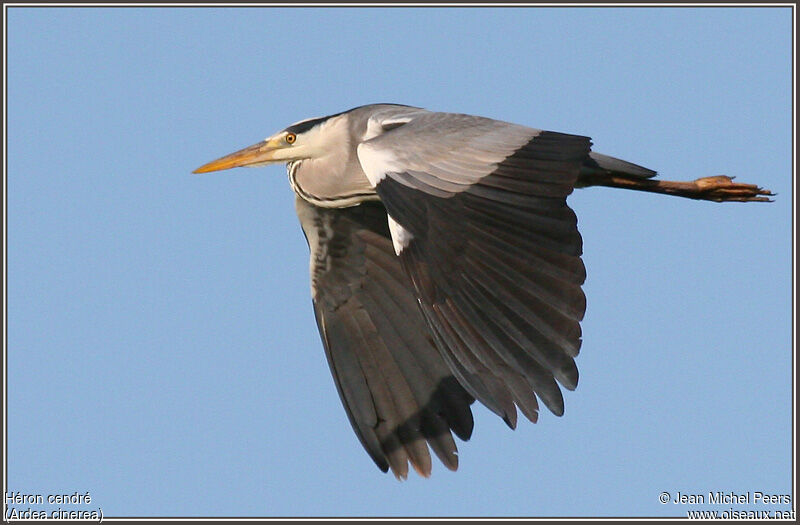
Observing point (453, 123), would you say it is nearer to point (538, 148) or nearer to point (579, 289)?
point (538, 148)

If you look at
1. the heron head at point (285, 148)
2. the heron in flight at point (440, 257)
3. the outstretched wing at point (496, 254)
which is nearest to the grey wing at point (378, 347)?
the heron in flight at point (440, 257)

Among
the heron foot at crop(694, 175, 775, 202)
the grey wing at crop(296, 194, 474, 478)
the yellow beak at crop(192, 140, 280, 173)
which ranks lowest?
the grey wing at crop(296, 194, 474, 478)

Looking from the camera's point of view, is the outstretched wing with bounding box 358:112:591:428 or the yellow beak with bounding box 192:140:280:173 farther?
the yellow beak with bounding box 192:140:280:173

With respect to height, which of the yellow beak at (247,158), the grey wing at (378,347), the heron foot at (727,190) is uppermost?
the yellow beak at (247,158)

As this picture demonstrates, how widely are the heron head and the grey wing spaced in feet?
1.03

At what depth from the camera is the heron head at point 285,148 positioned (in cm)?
666

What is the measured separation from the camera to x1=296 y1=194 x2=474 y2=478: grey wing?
6.55 m

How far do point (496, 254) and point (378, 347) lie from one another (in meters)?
1.94

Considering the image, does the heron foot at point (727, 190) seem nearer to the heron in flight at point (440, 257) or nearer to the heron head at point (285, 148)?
the heron in flight at point (440, 257)

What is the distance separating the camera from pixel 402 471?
6496 mm

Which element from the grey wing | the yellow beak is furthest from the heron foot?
the yellow beak

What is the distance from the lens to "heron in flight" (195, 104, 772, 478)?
4852mm

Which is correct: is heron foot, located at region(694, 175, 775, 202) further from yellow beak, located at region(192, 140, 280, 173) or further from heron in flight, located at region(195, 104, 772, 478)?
yellow beak, located at region(192, 140, 280, 173)

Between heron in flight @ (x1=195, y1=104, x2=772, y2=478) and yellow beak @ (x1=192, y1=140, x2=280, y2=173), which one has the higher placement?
yellow beak @ (x1=192, y1=140, x2=280, y2=173)
